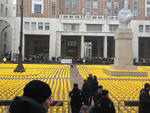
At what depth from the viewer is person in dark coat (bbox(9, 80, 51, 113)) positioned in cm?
164

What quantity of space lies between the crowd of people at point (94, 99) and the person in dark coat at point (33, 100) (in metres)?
1.13

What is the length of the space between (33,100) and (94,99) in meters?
5.39

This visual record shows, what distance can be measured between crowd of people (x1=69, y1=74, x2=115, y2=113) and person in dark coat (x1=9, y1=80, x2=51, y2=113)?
3.70ft

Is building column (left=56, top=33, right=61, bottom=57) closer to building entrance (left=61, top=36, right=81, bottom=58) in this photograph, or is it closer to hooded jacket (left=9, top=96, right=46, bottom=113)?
building entrance (left=61, top=36, right=81, bottom=58)

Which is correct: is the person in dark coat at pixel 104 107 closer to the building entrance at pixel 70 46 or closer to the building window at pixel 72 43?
the building entrance at pixel 70 46

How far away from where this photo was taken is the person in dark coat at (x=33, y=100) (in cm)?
164

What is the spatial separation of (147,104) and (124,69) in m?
13.5

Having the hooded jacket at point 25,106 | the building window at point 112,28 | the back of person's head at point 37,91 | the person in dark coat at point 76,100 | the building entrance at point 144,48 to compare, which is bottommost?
the person in dark coat at point 76,100

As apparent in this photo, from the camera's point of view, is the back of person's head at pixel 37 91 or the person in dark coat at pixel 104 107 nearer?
the back of person's head at pixel 37 91

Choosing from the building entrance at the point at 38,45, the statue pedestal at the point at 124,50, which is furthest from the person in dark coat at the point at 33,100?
the building entrance at the point at 38,45

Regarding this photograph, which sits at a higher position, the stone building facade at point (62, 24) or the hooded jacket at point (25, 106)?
the stone building facade at point (62, 24)

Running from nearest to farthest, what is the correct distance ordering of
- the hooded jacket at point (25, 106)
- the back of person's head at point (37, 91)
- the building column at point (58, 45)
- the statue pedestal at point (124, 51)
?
the hooded jacket at point (25, 106) → the back of person's head at point (37, 91) → the statue pedestal at point (124, 51) → the building column at point (58, 45)

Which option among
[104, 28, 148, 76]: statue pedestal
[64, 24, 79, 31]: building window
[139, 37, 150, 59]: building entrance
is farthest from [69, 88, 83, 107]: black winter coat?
[139, 37, 150, 59]: building entrance

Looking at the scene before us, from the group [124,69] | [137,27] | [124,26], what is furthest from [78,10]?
[124,69]
